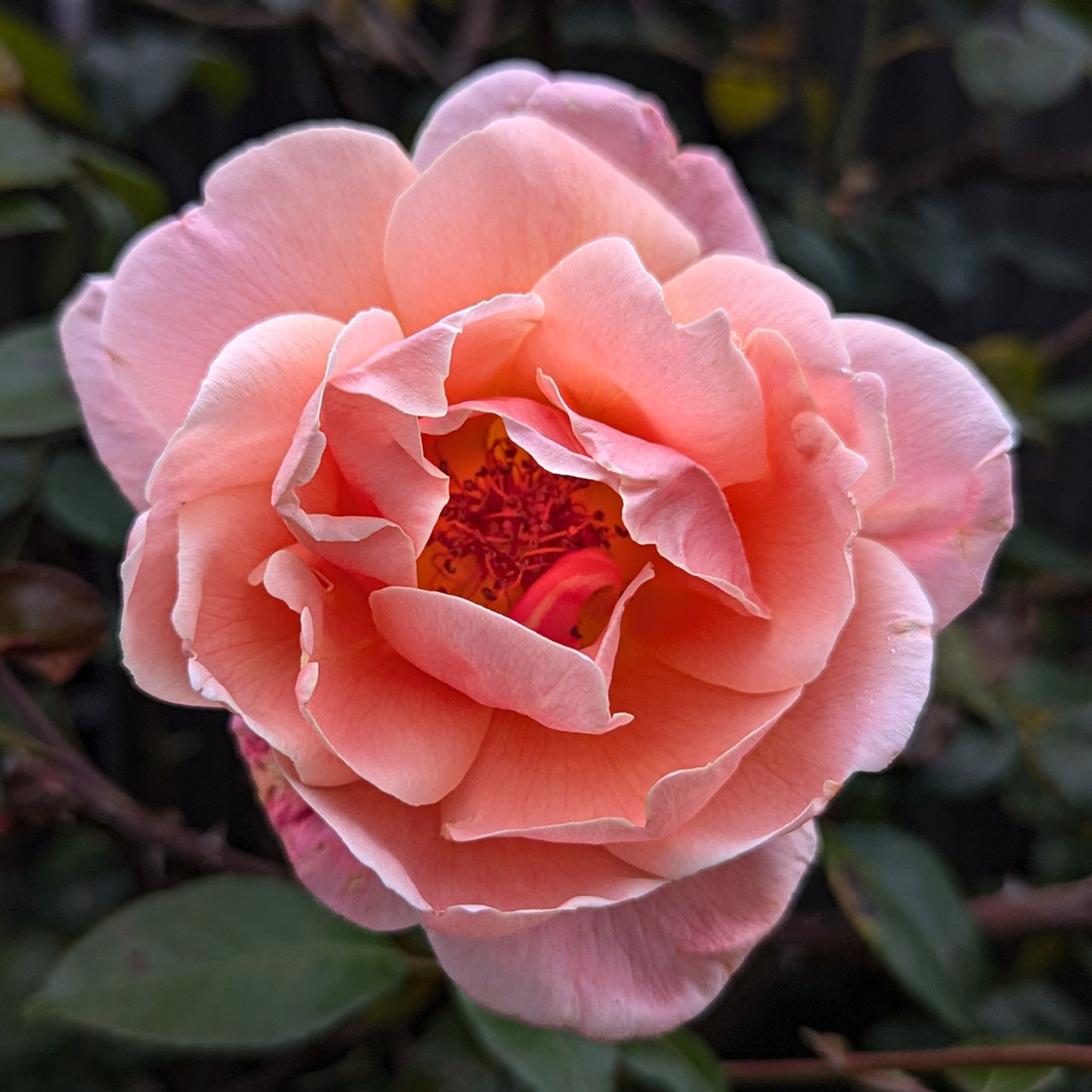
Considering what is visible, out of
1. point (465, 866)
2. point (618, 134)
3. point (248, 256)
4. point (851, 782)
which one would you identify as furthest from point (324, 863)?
point (851, 782)

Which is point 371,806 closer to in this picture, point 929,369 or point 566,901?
point 566,901

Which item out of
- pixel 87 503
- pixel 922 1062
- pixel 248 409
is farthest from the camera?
pixel 87 503

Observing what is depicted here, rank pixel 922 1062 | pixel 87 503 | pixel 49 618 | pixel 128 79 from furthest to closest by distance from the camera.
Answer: pixel 128 79 → pixel 87 503 → pixel 49 618 → pixel 922 1062

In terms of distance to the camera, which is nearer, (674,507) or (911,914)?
(674,507)

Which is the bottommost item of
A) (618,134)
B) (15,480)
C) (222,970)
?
(222,970)

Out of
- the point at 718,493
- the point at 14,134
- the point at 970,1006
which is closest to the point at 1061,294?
the point at 970,1006

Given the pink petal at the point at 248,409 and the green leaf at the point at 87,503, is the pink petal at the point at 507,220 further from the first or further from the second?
the green leaf at the point at 87,503

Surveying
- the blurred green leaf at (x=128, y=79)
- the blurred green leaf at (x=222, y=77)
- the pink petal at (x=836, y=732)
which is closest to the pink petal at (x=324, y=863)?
the pink petal at (x=836, y=732)

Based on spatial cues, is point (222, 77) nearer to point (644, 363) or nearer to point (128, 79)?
point (128, 79)
